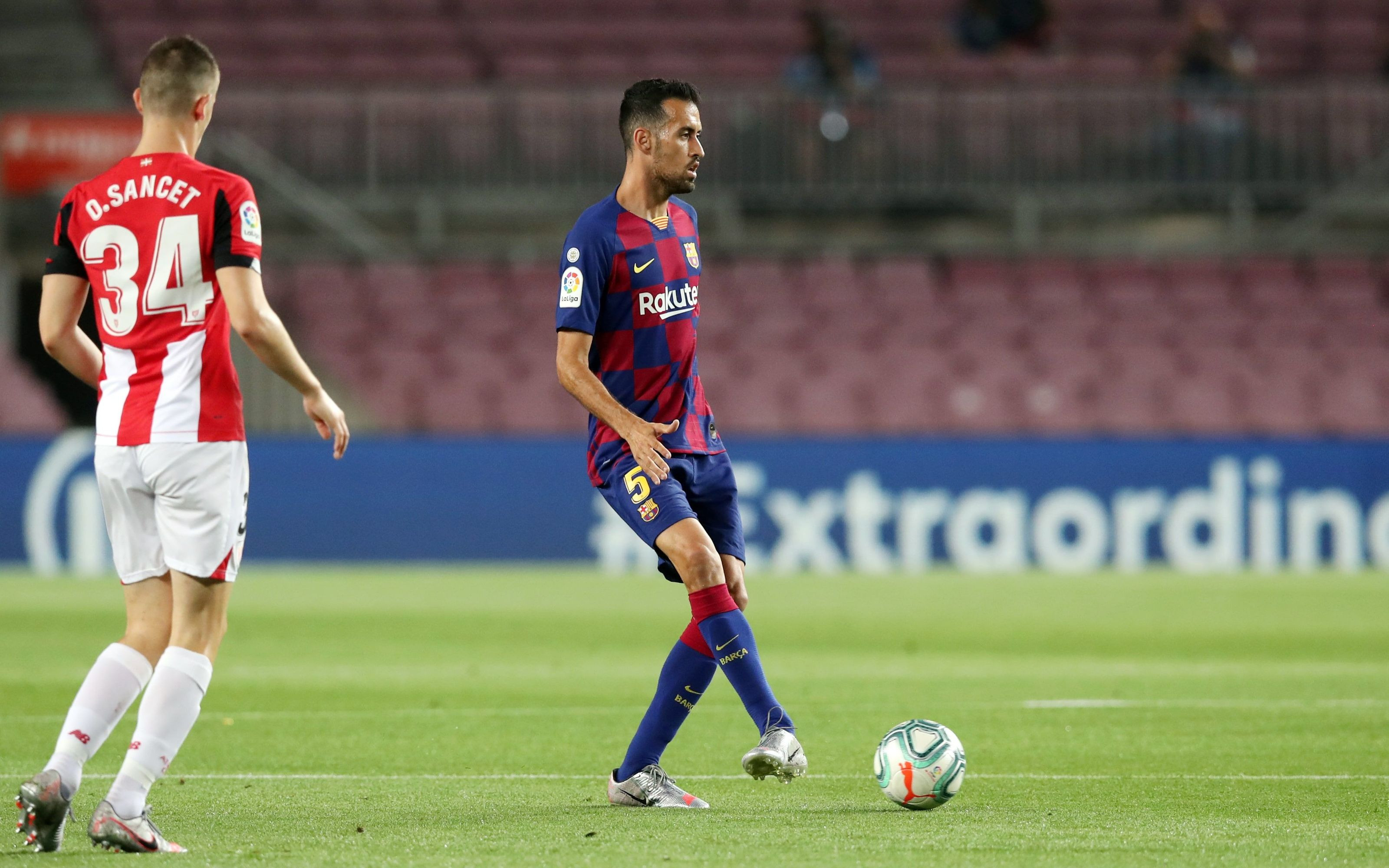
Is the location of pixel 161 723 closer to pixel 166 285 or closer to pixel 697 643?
pixel 166 285

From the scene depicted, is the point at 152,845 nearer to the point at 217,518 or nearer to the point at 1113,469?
the point at 217,518

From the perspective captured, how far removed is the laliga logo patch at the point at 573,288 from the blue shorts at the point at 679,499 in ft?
1.59

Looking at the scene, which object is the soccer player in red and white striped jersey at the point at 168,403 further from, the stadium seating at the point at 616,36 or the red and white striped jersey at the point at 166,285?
the stadium seating at the point at 616,36

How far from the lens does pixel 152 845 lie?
4.75 m

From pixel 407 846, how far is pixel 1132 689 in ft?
16.5

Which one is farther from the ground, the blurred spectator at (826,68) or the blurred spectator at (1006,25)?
the blurred spectator at (1006,25)

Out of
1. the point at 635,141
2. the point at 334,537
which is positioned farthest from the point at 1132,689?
the point at 334,537

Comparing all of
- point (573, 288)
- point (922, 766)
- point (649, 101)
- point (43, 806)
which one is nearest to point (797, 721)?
point (922, 766)

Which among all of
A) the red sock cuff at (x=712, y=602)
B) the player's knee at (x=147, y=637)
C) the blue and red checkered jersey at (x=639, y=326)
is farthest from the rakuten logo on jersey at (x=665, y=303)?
the player's knee at (x=147, y=637)

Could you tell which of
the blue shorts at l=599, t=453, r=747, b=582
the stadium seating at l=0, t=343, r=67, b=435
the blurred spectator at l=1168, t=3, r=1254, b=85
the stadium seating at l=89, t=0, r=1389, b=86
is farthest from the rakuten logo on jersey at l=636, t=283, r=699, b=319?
the stadium seating at l=89, t=0, r=1389, b=86

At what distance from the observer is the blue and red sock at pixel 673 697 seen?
5.76 meters

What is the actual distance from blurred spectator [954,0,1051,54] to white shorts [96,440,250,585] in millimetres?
17708

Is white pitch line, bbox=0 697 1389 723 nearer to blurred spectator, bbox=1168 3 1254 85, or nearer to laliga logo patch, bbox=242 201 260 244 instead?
laliga logo patch, bbox=242 201 260 244

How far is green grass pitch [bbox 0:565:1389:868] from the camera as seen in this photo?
16.6 ft
